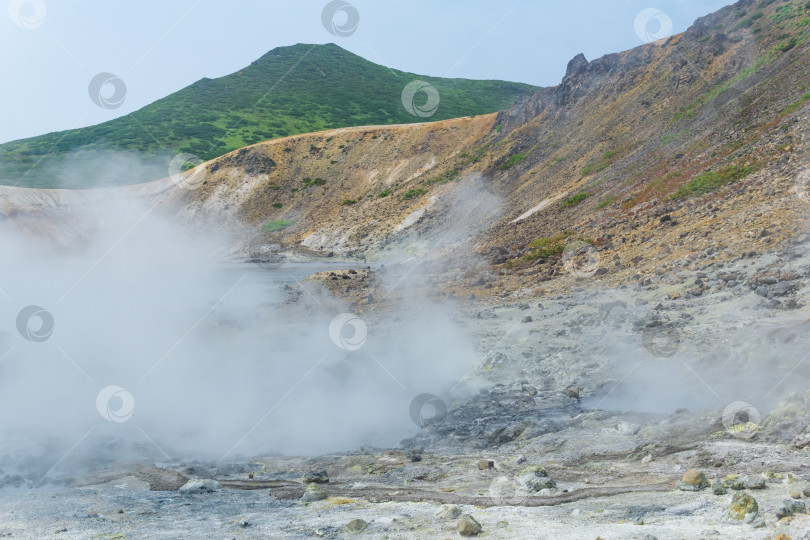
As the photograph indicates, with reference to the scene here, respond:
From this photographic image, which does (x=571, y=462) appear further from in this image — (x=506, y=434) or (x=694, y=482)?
(x=694, y=482)

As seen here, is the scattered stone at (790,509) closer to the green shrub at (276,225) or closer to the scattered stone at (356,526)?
the scattered stone at (356,526)

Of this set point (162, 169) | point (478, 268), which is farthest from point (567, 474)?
point (162, 169)

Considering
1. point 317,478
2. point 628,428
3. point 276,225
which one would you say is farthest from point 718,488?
point 276,225

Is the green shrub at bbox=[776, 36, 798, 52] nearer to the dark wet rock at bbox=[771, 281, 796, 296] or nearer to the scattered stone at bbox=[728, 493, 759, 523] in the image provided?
the dark wet rock at bbox=[771, 281, 796, 296]

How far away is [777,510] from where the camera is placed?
481cm

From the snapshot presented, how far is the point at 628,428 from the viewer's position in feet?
29.0

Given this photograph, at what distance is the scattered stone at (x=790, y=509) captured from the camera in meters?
4.72

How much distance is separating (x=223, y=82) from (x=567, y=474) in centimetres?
13681

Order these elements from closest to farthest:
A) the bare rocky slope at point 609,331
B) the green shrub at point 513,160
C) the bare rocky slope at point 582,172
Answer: the bare rocky slope at point 609,331, the bare rocky slope at point 582,172, the green shrub at point 513,160

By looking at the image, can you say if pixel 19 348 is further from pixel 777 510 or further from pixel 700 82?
pixel 700 82

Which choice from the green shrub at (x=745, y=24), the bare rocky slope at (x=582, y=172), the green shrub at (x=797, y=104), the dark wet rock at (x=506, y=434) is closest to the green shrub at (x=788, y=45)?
the bare rocky slope at (x=582, y=172)

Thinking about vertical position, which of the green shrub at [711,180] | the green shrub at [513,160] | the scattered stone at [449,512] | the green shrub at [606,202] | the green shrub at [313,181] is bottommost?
the scattered stone at [449,512]

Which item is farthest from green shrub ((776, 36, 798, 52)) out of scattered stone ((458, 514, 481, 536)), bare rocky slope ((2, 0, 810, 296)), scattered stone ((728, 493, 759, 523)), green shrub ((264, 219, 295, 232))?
green shrub ((264, 219, 295, 232))

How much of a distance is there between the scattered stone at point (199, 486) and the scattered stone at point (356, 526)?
9.46 ft
